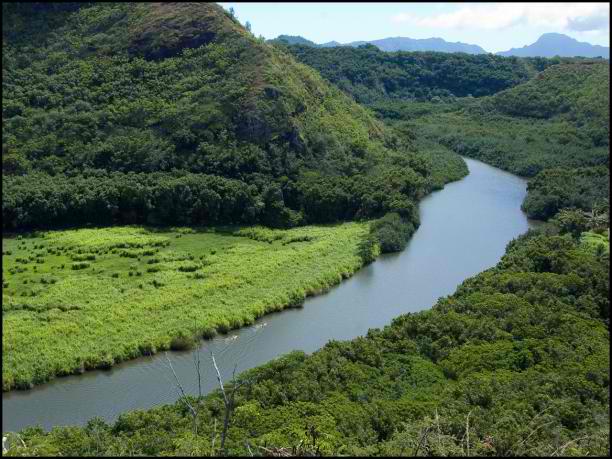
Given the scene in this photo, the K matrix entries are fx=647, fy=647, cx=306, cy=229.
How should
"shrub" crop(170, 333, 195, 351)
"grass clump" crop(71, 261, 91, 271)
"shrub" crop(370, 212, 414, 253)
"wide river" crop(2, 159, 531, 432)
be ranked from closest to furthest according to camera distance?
"wide river" crop(2, 159, 531, 432)
"shrub" crop(170, 333, 195, 351)
"grass clump" crop(71, 261, 91, 271)
"shrub" crop(370, 212, 414, 253)

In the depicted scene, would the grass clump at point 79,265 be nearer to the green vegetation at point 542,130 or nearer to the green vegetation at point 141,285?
the green vegetation at point 141,285

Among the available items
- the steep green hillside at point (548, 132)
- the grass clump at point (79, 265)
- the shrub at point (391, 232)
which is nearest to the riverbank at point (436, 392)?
the shrub at point (391, 232)

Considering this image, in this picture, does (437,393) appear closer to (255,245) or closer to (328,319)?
(328,319)

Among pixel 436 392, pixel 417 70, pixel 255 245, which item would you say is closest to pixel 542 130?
pixel 417 70

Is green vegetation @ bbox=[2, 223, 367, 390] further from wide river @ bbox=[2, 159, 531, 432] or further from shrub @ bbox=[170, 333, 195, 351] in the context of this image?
wide river @ bbox=[2, 159, 531, 432]

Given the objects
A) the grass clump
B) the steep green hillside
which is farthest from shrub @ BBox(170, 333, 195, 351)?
the steep green hillside

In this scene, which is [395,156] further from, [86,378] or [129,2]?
[86,378]
